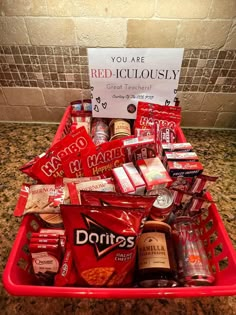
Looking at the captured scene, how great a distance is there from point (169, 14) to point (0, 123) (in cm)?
89

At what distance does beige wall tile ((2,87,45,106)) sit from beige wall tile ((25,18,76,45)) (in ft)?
0.69

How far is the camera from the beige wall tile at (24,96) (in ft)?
3.18

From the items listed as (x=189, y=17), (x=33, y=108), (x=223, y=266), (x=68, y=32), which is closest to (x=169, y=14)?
(x=189, y=17)

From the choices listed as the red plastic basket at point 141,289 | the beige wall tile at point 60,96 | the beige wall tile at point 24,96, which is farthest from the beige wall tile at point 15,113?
the red plastic basket at point 141,289

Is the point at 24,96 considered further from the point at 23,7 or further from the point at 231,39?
the point at 231,39

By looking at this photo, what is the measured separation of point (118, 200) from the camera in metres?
0.53

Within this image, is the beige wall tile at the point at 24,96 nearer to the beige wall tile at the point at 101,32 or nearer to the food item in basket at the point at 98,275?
the beige wall tile at the point at 101,32

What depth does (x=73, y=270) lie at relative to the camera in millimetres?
533

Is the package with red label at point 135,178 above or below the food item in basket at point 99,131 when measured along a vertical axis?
above

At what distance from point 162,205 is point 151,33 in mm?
615

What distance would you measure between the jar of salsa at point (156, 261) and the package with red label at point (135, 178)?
0.37ft

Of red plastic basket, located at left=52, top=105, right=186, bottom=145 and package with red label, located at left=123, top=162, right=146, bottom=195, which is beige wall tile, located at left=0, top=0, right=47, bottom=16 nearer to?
red plastic basket, located at left=52, top=105, right=186, bottom=145

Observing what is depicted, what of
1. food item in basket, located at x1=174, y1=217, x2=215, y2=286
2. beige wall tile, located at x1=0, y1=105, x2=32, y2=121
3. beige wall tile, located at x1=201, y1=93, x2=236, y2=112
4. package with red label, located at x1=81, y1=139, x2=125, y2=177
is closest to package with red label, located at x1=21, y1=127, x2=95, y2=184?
package with red label, located at x1=81, y1=139, x2=125, y2=177

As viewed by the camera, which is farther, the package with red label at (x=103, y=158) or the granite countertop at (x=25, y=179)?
the package with red label at (x=103, y=158)
